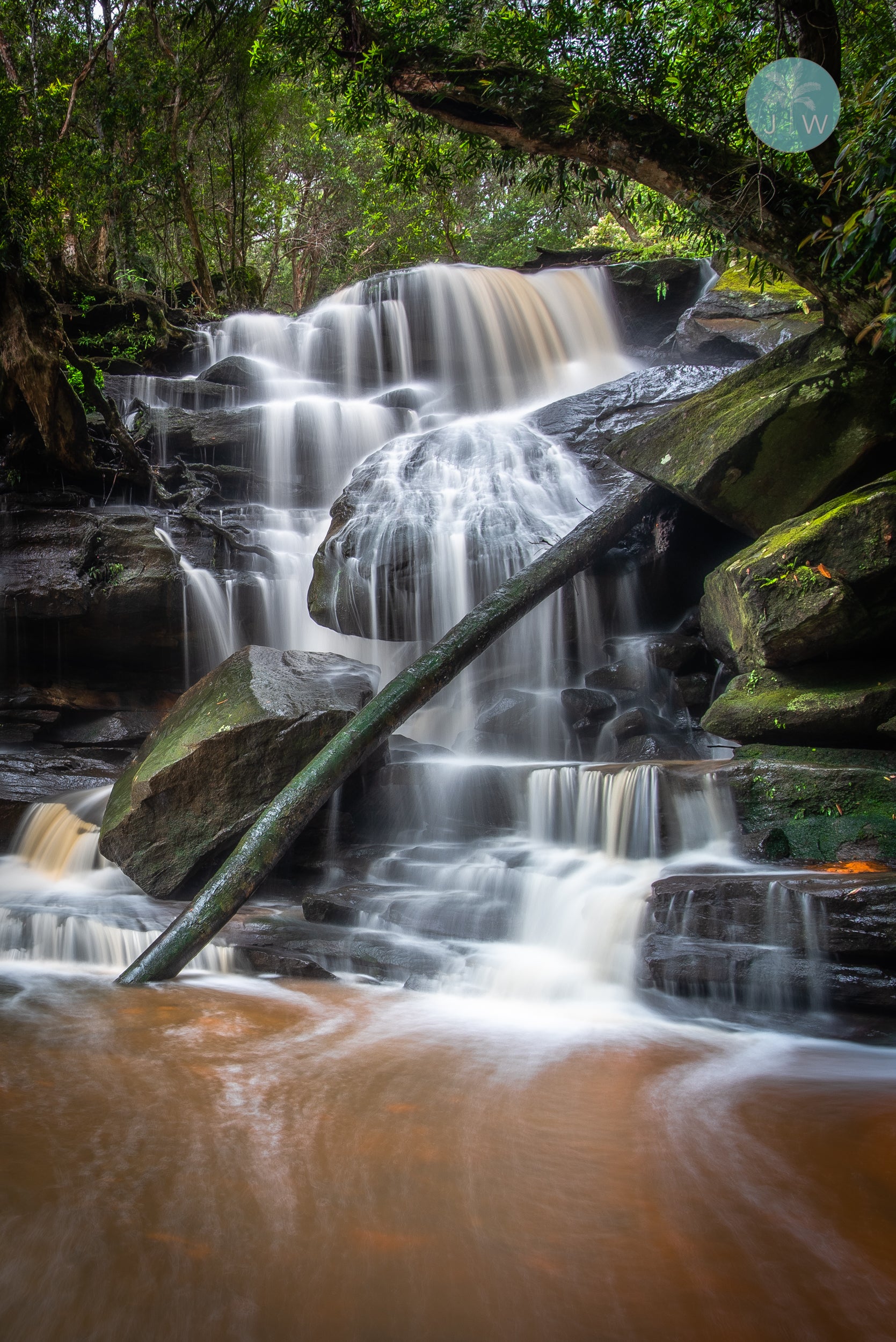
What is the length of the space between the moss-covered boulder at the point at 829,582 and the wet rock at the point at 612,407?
17.0 ft

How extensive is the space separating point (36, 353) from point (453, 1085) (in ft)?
27.9

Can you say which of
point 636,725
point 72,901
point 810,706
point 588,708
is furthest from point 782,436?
point 72,901

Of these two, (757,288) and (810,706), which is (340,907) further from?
(757,288)

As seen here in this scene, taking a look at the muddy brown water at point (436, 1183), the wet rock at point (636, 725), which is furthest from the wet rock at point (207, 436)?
the muddy brown water at point (436, 1183)

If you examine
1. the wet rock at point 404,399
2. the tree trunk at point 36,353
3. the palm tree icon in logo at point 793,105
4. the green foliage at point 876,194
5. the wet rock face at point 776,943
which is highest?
the wet rock at point 404,399

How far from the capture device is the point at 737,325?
12680mm

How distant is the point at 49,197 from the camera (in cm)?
1003

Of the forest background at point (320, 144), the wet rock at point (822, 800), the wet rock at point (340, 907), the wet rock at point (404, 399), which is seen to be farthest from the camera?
the wet rock at point (404, 399)

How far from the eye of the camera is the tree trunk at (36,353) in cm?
817

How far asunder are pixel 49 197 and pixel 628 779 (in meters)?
10.5

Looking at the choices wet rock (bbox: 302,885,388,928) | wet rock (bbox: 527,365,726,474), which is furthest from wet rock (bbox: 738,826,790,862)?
wet rock (bbox: 527,365,726,474)

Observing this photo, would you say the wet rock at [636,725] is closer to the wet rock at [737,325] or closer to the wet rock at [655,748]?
the wet rock at [655,748]

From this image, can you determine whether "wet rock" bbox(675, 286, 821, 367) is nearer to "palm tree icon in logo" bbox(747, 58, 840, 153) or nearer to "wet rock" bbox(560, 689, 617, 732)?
"palm tree icon in logo" bbox(747, 58, 840, 153)

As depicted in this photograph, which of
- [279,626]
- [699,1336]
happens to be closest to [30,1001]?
[699,1336]
